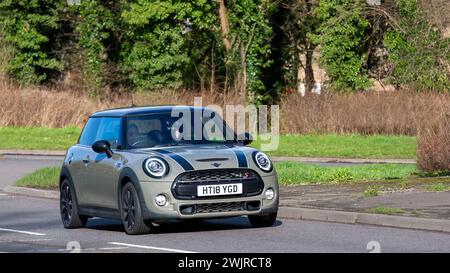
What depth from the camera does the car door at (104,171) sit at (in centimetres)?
1606

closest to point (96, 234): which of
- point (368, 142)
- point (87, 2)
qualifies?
point (368, 142)

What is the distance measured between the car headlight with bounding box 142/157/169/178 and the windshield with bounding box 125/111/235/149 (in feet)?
3.01

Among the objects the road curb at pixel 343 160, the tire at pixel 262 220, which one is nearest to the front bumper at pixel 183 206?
the tire at pixel 262 220

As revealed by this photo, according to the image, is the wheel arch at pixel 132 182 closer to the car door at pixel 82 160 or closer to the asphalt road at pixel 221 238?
the asphalt road at pixel 221 238

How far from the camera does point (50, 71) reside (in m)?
63.7

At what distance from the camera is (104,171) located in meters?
16.3

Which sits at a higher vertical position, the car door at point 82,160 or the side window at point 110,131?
the side window at point 110,131

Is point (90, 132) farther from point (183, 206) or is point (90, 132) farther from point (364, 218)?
point (364, 218)

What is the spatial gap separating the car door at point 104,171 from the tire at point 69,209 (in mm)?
434

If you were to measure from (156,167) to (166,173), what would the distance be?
0.15 m

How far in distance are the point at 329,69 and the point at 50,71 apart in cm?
1536
